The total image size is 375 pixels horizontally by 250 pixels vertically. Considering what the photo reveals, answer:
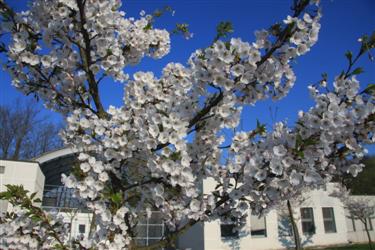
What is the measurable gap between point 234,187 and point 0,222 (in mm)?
2304

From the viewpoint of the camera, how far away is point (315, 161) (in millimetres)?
2418

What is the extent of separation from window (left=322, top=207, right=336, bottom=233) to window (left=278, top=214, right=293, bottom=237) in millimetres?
3698

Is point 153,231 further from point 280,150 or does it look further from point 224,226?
point 280,150

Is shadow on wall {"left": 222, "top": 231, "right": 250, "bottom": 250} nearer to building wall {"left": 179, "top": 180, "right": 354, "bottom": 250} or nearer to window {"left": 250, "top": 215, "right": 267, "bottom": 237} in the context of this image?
building wall {"left": 179, "top": 180, "right": 354, "bottom": 250}

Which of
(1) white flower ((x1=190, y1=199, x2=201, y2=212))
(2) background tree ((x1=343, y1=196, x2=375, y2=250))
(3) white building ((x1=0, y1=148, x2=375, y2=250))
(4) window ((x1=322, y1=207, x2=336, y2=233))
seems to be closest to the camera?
(1) white flower ((x1=190, y1=199, x2=201, y2=212))

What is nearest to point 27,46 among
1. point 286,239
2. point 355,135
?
point 355,135

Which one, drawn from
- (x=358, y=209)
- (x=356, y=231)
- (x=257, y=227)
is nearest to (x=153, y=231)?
(x=257, y=227)

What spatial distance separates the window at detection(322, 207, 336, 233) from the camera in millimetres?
24609

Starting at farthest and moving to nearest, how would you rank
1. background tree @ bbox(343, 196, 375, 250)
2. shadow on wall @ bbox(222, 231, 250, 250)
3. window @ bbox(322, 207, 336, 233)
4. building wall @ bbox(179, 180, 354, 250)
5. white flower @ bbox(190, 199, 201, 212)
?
window @ bbox(322, 207, 336, 233) < background tree @ bbox(343, 196, 375, 250) < shadow on wall @ bbox(222, 231, 250, 250) < building wall @ bbox(179, 180, 354, 250) < white flower @ bbox(190, 199, 201, 212)

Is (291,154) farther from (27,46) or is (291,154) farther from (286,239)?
(286,239)

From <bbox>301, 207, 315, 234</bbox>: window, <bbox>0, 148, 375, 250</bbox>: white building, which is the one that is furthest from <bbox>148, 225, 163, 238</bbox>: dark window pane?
<bbox>301, 207, 315, 234</bbox>: window

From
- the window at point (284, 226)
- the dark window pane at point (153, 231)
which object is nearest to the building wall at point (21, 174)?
the dark window pane at point (153, 231)

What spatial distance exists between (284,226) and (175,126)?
72.4 ft

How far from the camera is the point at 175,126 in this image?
8.20ft
